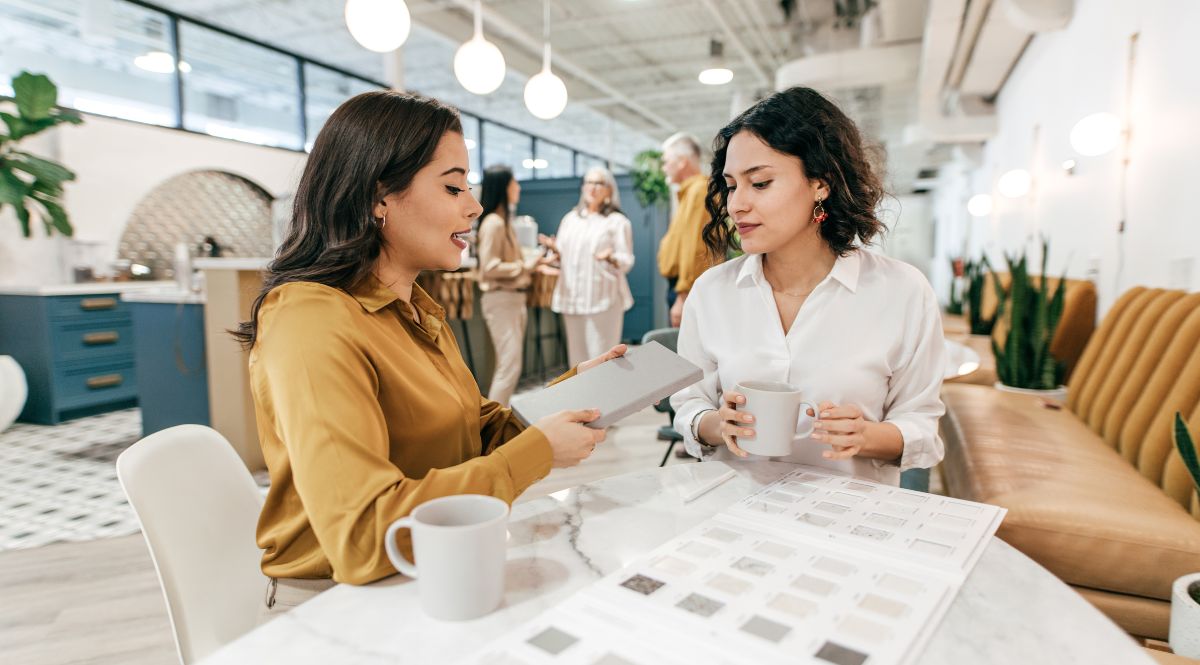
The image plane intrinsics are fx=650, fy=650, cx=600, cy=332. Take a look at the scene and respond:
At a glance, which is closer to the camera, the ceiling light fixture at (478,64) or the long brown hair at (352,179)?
the long brown hair at (352,179)

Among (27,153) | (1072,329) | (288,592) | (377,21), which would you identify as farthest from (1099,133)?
(27,153)

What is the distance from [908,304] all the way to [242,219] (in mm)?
7248

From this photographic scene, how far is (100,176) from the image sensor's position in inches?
219

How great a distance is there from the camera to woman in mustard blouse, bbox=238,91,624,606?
772 millimetres

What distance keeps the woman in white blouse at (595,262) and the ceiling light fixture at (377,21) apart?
4.90 ft

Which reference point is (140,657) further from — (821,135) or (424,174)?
(821,135)

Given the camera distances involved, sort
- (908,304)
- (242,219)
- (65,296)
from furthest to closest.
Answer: (242,219) < (65,296) < (908,304)

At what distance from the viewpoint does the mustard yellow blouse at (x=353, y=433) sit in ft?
2.50

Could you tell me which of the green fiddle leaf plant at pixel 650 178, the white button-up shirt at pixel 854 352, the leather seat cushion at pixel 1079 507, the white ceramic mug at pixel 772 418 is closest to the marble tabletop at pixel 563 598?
the white ceramic mug at pixel 772 418

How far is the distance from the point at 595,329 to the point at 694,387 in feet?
10.2

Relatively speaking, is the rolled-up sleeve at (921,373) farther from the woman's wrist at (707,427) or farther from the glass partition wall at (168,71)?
the glass partition wall at (168,71)

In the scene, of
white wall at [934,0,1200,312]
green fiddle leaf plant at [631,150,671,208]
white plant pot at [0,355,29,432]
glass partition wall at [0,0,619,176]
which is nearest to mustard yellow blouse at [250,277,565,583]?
white wall at [934,0,1200,312]

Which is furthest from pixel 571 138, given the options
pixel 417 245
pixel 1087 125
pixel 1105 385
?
pixel 417 245

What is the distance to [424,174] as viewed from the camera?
3.52 feet
